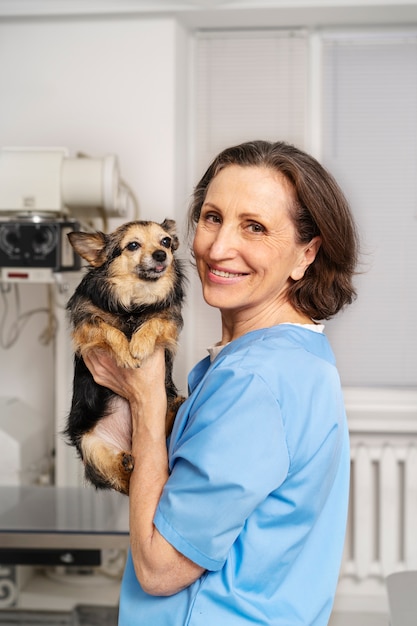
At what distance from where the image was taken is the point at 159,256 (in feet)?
4.98

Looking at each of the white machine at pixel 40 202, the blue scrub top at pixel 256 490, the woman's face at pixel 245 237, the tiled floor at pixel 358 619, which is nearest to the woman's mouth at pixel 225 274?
the woman's face at pixel 245 237

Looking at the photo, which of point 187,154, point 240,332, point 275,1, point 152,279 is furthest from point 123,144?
point 240,332

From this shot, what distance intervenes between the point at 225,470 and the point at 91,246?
697 mm

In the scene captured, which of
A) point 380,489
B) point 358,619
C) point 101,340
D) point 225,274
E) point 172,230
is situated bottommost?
point 358,619

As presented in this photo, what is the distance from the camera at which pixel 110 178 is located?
271 cm

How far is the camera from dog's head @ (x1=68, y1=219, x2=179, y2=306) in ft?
5.00

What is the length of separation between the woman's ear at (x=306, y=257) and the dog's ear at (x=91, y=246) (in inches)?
18.6

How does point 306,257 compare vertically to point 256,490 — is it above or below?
above

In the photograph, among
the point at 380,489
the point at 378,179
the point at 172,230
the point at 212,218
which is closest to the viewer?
the point at 212,218

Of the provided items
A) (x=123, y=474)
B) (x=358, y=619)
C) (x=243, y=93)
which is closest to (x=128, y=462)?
(x=123, y=474)

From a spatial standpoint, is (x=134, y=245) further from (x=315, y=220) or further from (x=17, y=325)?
(x=17, y=325)

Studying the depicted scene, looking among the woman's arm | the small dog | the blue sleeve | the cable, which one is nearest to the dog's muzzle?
the small dog

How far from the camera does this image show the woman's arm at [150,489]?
1.06m

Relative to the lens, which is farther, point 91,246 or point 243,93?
point 243,93
